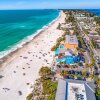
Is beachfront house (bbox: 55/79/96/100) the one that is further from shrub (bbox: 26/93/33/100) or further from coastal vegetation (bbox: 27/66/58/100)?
Answer: shrub (bbox: 26/93/33/100)

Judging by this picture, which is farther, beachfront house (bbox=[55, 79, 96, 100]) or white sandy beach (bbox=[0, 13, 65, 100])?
white sandy beach (bbox=[0, 13, 65, 100])

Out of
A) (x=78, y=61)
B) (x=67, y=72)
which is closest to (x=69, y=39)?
(x=78, y=61)

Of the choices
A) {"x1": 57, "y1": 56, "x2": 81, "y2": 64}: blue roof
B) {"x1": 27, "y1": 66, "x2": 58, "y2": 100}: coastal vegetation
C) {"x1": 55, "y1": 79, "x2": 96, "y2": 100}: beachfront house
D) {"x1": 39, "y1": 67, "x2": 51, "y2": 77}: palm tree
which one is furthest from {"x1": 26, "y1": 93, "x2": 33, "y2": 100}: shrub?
{"x1": 57, "y1": 56, "x2": 81, "y2": 64}: blue roof

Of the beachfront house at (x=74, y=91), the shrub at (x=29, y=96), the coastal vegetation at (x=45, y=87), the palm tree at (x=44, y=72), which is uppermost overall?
the beachfront house at (x=74, y=91)

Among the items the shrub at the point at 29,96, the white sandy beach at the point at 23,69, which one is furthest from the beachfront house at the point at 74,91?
the white sandy beach at the point at 23,69

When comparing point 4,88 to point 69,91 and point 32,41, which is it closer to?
point 69,91

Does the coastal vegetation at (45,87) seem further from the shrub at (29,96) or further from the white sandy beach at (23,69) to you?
the white sandy beach at (23,69)

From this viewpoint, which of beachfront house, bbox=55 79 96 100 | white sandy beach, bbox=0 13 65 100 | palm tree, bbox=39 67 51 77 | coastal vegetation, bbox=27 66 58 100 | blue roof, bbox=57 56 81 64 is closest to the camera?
beachfront house, bbox=55 79 96 100
